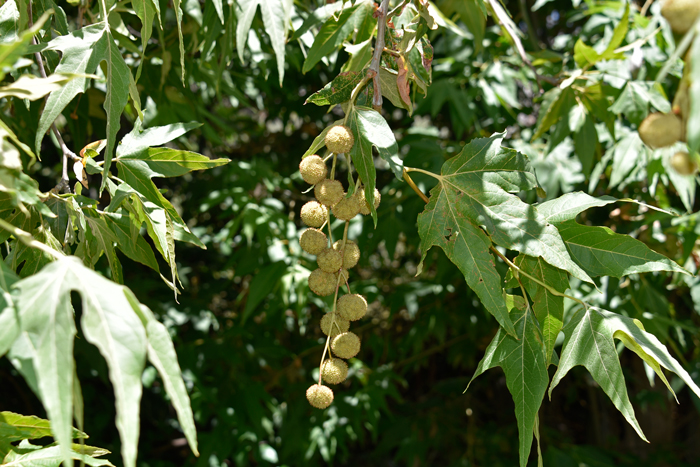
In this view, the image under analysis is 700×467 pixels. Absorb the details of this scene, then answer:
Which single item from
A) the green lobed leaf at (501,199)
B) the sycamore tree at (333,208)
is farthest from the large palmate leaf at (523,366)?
the green lobed leaf at (501,199)

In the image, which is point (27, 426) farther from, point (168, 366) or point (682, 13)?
point (682, 13)

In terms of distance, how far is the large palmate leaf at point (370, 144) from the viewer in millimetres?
600

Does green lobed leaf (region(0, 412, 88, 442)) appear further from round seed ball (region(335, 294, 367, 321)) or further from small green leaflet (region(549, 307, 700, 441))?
small green leaflet (region(549, 307, 700, 441))

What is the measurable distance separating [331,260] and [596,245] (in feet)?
1.11

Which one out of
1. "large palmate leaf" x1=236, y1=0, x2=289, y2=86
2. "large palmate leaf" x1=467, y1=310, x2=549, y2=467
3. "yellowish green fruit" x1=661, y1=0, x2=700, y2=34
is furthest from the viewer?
"large palmate leaf" x1=236, y1=0, x2=289, y2=86

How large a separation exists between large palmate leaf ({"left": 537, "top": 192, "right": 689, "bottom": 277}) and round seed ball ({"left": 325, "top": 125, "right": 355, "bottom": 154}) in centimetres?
27

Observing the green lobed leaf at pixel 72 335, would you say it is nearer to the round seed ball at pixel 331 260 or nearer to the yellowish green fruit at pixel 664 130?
the round seed ball at pixel 331 260

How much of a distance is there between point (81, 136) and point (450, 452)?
1958mm

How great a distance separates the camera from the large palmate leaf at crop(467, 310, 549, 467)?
60 centimetres

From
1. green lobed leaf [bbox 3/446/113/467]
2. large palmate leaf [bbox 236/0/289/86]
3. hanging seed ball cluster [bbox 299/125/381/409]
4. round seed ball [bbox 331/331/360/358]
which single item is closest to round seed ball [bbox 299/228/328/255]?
hanging seed ball cluster [bbox 299/125/381/409]

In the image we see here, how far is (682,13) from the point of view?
0.32 metres

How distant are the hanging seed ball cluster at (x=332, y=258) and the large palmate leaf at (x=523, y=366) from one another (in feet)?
0.53

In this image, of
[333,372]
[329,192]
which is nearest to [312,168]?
[329,192]

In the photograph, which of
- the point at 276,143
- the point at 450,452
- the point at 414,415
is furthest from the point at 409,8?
the point at 450,452
